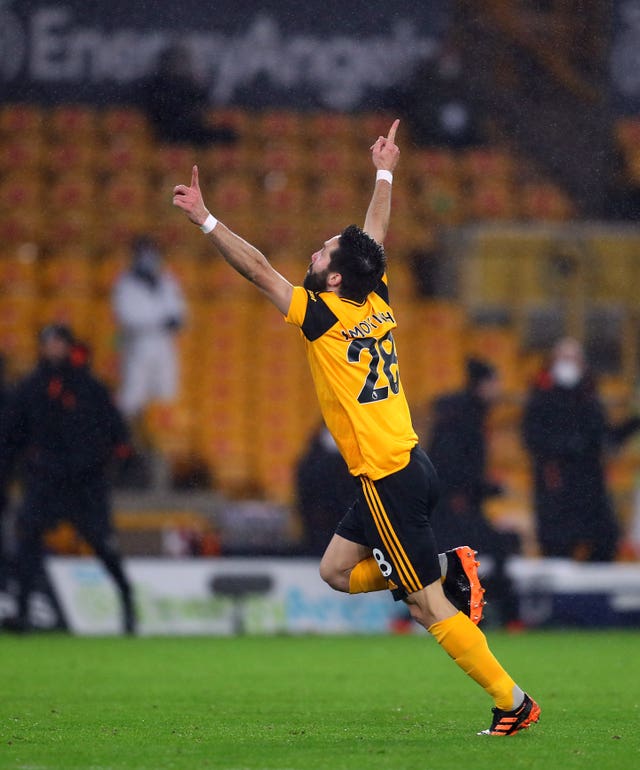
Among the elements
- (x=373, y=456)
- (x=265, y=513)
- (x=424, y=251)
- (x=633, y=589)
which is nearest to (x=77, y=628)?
(x=265, y=513)

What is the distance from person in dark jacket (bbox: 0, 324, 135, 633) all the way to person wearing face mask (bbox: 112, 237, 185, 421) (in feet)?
13.0

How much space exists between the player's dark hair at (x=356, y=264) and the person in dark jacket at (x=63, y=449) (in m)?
5.73

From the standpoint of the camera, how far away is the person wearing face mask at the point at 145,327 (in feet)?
51.5

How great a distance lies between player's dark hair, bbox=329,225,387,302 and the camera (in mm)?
6156

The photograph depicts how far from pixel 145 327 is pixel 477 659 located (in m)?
10.3

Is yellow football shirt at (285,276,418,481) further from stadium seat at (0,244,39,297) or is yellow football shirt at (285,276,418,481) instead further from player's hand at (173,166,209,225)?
stadium seat at (0,244,39,297)

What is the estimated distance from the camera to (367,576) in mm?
6336

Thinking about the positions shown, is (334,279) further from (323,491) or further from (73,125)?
(73,125)

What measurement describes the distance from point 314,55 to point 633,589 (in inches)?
306

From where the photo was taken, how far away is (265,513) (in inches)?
577

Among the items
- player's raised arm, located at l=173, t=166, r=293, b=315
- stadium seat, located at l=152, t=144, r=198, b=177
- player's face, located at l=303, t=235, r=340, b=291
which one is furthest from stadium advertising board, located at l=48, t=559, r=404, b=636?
stadium seat, located at l=152, t=144, r=198, b=177

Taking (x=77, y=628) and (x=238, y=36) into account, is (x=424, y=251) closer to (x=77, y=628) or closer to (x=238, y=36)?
(x=238, y=36)

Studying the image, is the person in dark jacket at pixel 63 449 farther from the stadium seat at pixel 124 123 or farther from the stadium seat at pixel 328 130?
the stadium seat at pixel 328 130

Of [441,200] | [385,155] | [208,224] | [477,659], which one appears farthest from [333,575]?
[441,200]
